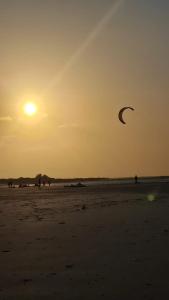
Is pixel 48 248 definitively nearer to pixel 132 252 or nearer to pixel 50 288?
pixel 132 252

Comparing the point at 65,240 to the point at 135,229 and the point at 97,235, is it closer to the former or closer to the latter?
the point at 97,235

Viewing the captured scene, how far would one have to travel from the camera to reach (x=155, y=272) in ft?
31.4

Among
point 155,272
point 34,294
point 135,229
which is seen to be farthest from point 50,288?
point 135,229

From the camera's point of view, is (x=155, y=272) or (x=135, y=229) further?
(x=135, y=229)

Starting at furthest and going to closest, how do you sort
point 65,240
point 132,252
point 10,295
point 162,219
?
point 162,219, point 65,240, point 132,252, point 10,295

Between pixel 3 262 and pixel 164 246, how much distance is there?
377cm

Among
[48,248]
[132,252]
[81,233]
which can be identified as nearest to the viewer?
[132,252]

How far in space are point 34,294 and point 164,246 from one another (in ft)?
15.7

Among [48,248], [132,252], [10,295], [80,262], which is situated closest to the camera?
[10,295]

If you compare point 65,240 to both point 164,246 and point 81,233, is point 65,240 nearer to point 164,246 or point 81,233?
point 81,233

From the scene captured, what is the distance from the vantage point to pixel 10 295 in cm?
834

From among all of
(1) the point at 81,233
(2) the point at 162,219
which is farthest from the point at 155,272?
(2) the point at 162,219

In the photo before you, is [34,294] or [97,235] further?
[97,235]

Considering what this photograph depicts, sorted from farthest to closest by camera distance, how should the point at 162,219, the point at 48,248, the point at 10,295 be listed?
1. the point at 162,219
2. the point at 48,248
3. the point at 10,295
